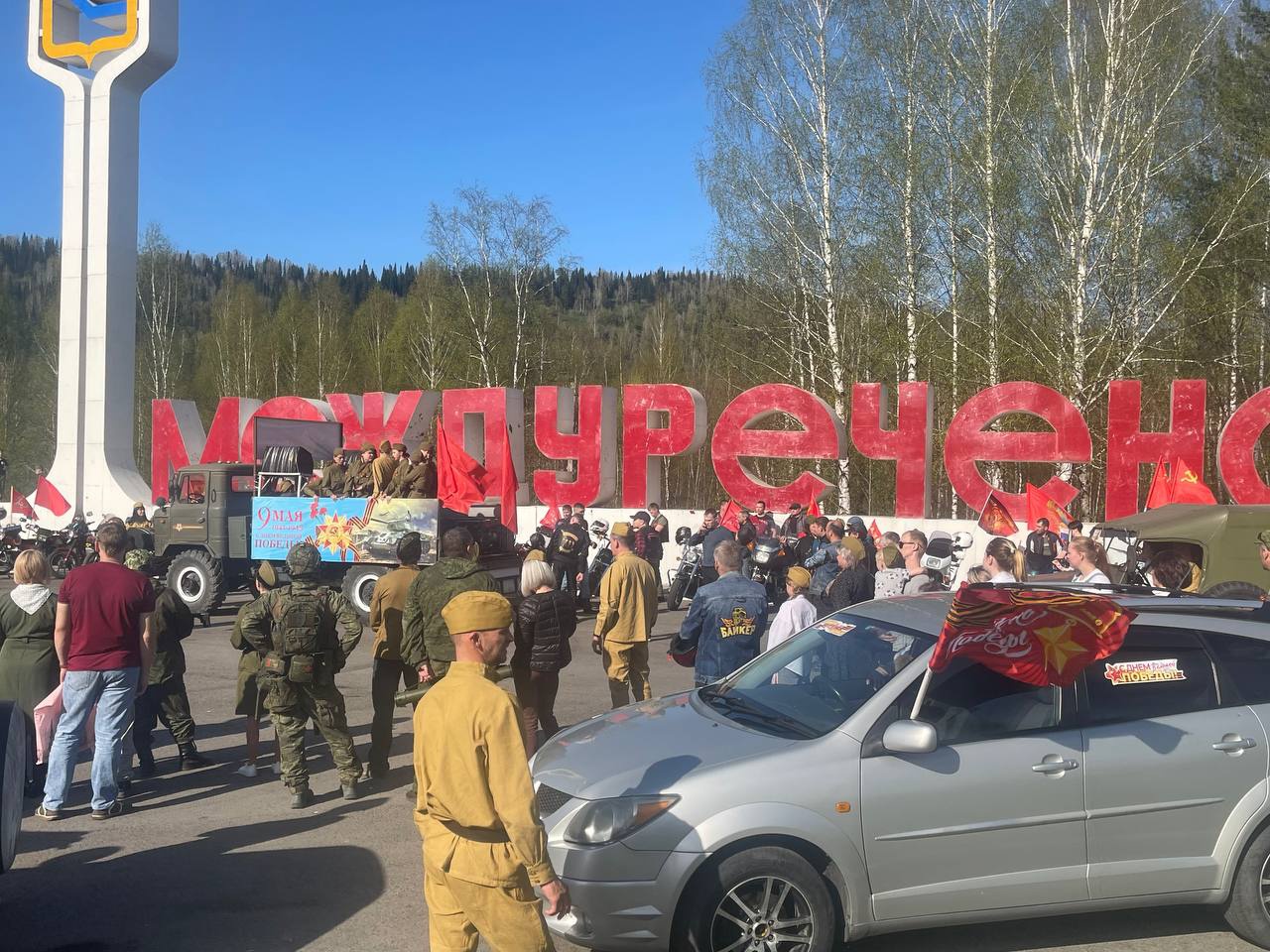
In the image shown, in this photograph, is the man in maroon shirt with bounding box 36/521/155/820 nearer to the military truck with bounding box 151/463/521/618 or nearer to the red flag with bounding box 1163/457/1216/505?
the military truck with bounding box 151/463/521/618

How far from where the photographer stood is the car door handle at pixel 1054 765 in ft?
15.7

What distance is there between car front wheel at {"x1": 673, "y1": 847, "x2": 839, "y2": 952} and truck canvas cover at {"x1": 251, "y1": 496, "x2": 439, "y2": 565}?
12.0m

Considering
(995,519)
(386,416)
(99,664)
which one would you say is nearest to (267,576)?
(99,664)

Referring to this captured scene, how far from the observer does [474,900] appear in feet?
11.5

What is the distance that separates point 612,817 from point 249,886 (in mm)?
2504

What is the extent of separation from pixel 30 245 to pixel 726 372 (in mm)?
94506

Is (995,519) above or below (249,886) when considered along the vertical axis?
above

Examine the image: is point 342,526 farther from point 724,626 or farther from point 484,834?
point 484,834

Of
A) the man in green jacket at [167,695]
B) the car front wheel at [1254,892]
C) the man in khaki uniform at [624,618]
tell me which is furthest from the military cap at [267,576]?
the car front wheel at [1254,892]

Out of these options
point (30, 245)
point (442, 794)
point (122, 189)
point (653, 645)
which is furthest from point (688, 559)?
point (30, 245)

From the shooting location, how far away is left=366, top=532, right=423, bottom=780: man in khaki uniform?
806 centimetres

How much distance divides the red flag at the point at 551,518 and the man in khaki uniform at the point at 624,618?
1175 cm

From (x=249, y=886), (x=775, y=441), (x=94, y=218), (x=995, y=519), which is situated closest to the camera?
(x=249, y=886)

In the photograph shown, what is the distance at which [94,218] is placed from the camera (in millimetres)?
29781
